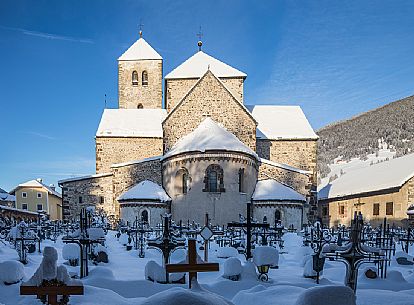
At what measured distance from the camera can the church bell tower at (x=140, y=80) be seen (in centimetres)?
3772

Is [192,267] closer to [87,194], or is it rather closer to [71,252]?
[71,252]

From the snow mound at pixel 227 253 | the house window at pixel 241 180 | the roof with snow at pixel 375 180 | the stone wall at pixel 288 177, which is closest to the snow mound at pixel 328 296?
the snow mound at pixel 227 253

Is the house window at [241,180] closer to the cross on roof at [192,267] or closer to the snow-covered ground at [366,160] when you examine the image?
the cross on roof at [192,267]

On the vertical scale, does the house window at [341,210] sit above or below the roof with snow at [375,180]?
below

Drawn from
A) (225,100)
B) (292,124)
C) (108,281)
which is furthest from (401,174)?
(108,281)

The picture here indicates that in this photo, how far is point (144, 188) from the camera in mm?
24500

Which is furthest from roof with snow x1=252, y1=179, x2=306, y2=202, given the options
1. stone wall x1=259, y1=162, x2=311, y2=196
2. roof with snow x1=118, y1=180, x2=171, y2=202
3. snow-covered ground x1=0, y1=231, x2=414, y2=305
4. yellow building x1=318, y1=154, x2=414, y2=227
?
yellow building x1=318, y1=154, x2=414, y2=227

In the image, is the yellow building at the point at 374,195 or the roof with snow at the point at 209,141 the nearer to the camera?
the roof with snow at the point at 209,141

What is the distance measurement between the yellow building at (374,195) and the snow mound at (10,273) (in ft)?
73.1

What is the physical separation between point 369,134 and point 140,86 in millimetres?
→ 78596

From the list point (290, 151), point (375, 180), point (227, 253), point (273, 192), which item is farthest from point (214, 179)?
point (375, 180)

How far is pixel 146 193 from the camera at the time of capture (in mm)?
24094

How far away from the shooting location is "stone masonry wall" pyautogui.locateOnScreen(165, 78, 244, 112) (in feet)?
101

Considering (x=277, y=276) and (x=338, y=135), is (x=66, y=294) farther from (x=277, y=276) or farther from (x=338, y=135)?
(x=338, y=135)
